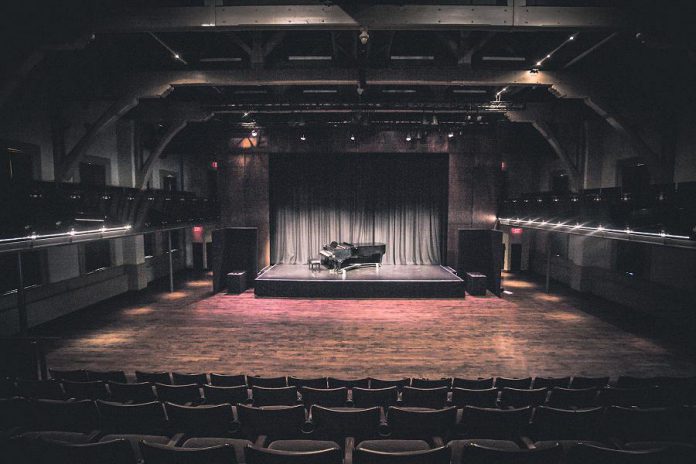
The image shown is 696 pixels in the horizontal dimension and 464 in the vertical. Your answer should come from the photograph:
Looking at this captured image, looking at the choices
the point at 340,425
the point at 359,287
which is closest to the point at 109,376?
the point at 340,425

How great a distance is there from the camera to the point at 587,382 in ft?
15.8

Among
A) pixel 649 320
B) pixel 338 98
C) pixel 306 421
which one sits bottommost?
pixel 649 320

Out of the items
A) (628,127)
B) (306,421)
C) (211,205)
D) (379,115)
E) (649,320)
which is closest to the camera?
(306,421)

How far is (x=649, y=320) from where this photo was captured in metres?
9.34

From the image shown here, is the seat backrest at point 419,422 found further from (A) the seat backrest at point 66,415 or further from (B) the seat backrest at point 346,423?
(A) the seat backrest at point 66,415

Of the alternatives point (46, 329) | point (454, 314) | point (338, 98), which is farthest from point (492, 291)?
point (46, 329)

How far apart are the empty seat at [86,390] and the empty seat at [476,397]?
455 cm

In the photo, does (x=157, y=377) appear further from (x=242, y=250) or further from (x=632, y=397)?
(x=242, y=250)

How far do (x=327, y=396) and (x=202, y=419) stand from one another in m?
1.45

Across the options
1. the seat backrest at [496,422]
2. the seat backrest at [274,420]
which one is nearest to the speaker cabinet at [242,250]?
the seat backrest at [274,420]

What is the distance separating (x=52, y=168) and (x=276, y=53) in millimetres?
6666

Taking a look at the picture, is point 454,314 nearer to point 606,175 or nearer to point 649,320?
point 649,320

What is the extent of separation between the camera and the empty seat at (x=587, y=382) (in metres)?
4.77

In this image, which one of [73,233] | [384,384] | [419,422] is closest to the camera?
[419,422]
